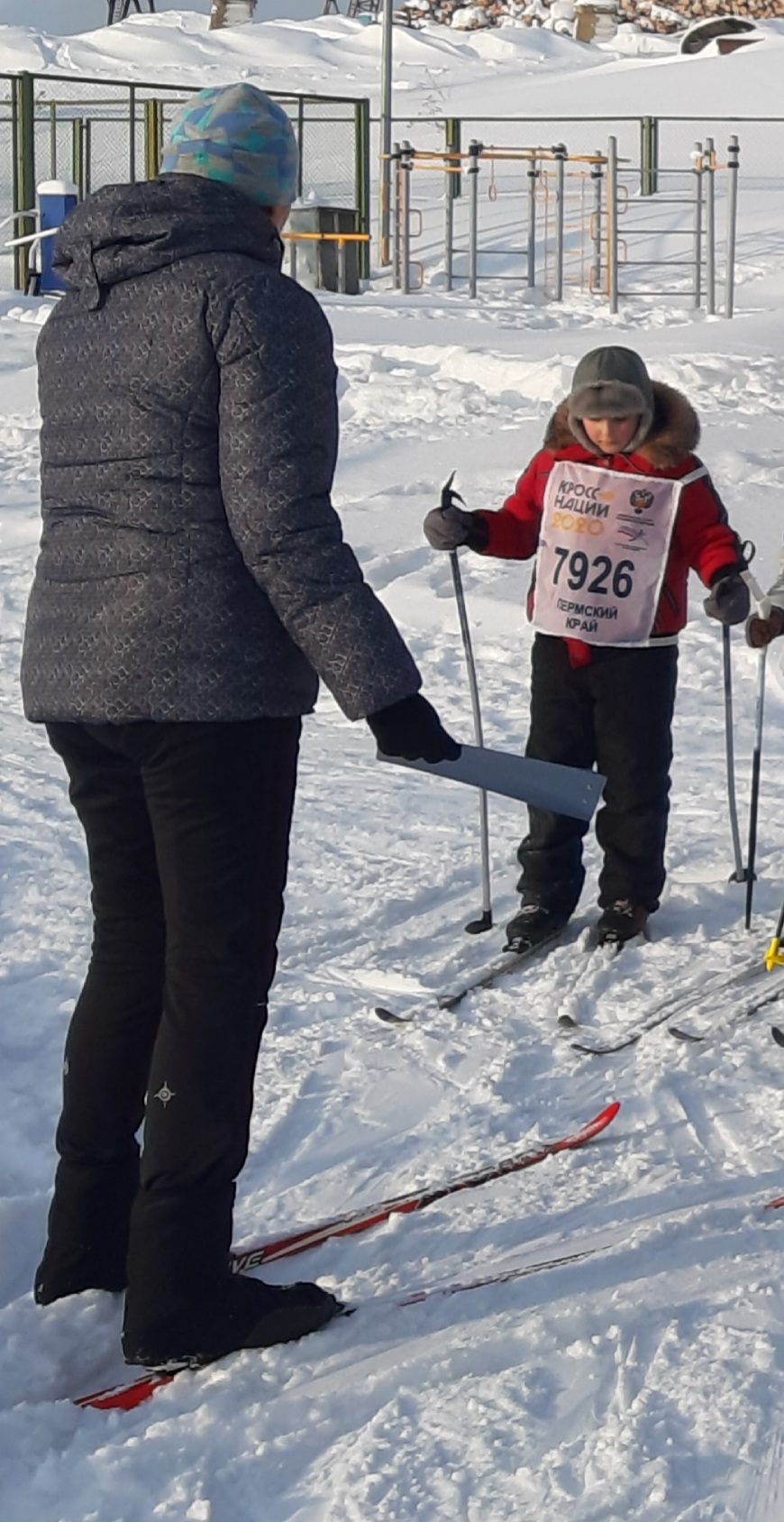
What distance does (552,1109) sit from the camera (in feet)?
12.3

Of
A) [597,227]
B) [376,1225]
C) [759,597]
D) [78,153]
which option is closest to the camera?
[376,1225]

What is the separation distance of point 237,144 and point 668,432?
2271mm

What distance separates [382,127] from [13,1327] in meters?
23.8

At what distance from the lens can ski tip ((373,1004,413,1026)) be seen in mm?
4250

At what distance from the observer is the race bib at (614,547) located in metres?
4.66

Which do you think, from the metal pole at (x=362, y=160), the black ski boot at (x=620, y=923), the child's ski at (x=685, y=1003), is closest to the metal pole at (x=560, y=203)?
the metal pole at (x=362, y=160)

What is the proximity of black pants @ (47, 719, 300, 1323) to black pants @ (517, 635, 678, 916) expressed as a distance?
83.8 inches

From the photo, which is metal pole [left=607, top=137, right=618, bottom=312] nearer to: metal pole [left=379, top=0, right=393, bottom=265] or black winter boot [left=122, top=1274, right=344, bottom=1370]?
metal pole [left=379, top=0, right=393, bottom=265]

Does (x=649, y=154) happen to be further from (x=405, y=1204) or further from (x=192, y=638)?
(x=192, y=638)

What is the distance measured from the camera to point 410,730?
2.62m

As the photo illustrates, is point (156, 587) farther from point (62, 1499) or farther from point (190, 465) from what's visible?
point (62, 1499)

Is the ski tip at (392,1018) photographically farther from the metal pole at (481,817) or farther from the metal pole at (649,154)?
the metal pole at (649,154)

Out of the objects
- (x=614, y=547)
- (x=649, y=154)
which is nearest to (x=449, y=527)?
(x=614, y=547)

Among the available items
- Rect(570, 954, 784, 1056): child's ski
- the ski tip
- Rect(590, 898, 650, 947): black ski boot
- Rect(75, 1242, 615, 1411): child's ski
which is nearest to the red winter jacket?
Rect(590, 898, 650, 947): black ski boot
